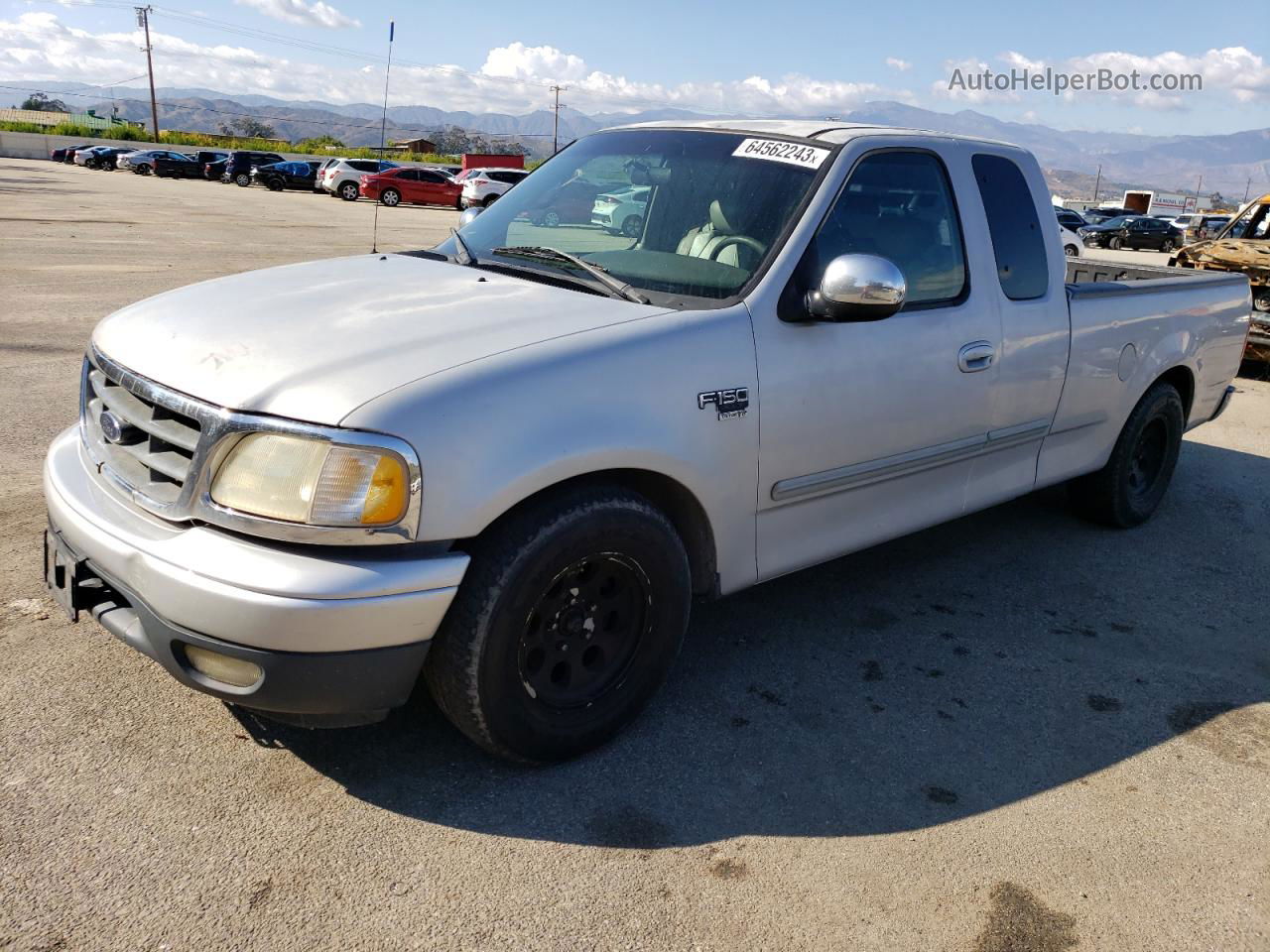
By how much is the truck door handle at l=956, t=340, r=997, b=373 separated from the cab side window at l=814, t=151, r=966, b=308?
0.20 m

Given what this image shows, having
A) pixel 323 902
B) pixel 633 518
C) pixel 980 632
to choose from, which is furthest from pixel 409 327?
pixel 980 632

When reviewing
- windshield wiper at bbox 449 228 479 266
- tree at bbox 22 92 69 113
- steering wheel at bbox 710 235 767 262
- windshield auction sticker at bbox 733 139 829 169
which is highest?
tree at bbox 22 92 69 113

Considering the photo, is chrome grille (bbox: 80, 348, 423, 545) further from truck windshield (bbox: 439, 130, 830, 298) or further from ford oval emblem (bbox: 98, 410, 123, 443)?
truck windshield (bbox: 439, 130, 830, 298)

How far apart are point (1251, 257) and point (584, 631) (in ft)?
36.5

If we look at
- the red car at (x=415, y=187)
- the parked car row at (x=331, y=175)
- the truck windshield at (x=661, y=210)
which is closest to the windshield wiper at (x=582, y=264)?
the truck windshield at (x=661, y=210)

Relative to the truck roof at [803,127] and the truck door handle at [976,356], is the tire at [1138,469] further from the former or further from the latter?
the truck roof at [803,127]

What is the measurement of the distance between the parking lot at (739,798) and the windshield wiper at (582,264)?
1337mm

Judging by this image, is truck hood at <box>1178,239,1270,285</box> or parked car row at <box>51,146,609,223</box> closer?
truck hood at <box>1178,239,1270,285</box>

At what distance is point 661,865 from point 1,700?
2064 mm

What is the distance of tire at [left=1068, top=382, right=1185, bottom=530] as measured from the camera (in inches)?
202

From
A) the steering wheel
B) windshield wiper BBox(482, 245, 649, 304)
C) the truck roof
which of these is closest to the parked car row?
the truck roof

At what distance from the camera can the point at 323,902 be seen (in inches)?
93.4

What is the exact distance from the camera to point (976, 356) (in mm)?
3826

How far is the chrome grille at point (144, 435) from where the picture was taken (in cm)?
256
